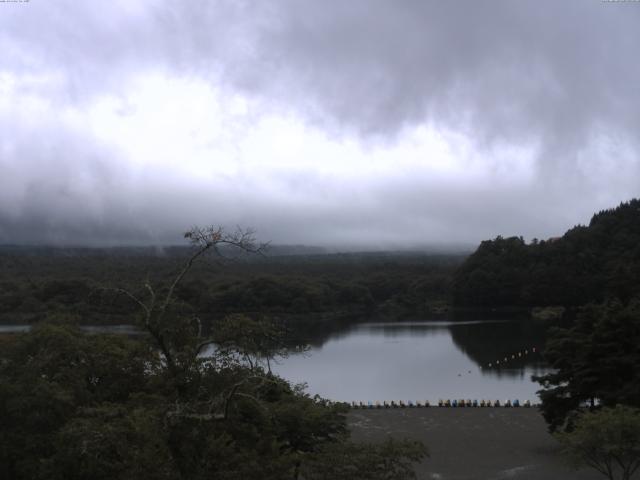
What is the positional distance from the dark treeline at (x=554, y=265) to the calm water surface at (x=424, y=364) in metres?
12.3

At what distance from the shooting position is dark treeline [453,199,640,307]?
7300cm

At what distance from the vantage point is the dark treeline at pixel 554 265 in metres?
73.0

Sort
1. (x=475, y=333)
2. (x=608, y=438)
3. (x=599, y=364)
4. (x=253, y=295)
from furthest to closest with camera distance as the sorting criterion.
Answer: (x=253, y=295) → (x=475, y=333) → (x=599, y=364) → (x=608, y=438)

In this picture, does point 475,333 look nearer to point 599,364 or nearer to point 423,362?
point 423,362

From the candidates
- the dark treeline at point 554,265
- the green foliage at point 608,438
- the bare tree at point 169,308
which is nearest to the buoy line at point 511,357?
the dark treeline at point 554,265

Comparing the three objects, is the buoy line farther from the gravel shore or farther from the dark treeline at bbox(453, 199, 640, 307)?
the dark treeline at bbox(453, 199, 640, 307)

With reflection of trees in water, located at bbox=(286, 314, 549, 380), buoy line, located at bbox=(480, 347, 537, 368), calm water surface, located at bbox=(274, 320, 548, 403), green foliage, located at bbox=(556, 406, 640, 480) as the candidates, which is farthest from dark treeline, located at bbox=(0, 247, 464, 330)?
green foliage, located at bbox=(556, 406, 640, 480)

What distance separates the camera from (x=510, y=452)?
765 inches

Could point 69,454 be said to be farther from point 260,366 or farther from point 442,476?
point 442,476

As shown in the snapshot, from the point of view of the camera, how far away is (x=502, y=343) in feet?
168

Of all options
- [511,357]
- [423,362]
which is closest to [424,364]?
[423,362]

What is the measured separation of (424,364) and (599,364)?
25.6 meters

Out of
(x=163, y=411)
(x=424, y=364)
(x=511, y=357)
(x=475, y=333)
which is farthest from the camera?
(x=475, y=333)

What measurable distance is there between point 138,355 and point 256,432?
3933mm
